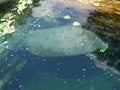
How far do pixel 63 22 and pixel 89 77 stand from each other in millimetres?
2229

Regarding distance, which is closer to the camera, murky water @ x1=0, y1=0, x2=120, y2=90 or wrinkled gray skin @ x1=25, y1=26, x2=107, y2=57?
murky water @ x1=0, y1=0, x2=120, y2=90

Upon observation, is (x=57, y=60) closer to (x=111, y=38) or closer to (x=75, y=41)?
(x=75, y=41)

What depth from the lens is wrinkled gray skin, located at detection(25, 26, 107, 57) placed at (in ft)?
23.9

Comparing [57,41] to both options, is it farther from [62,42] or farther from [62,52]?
[62,52]

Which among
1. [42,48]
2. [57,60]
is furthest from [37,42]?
[57,60]

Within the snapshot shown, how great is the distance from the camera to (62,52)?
729 cm

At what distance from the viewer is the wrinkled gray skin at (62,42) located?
23.9ft

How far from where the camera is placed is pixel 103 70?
6.69 m

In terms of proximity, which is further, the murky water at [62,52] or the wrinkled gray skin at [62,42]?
the wrinkled gray skin at [62,42]

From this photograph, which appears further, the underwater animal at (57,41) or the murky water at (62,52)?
the underwater animal at (57,41)

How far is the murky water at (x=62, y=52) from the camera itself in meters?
6.52

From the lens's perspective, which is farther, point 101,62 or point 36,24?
point 36,24

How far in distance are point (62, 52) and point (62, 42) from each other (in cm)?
35

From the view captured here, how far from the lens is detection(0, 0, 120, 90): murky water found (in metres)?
6.52
